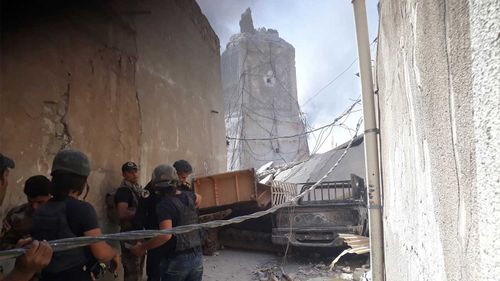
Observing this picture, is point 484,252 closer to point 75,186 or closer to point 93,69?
point 75,186

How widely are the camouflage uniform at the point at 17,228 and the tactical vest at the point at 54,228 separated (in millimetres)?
797

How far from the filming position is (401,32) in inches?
65.4

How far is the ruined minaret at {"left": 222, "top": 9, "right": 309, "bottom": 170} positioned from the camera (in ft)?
91.0

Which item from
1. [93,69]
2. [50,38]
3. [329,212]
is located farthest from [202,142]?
[50,38]

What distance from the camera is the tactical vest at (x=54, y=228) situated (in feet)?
6.00

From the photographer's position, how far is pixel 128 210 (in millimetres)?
3877

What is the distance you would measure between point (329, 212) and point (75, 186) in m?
5.19

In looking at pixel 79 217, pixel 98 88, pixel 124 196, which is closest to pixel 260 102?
pixel 98 88

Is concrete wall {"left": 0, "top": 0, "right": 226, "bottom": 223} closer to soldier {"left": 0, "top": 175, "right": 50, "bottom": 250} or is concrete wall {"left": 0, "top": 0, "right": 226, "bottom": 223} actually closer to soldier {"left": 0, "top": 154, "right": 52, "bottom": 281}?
soldier {"left": 0, "top": 175, "right": 50, "bottom": 250}

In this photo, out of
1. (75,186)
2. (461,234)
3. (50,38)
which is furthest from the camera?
(50,38)

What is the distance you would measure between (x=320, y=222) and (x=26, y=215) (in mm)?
4946

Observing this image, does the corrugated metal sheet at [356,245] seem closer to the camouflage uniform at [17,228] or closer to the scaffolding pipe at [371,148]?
the scaffolding pipe at [371,148]

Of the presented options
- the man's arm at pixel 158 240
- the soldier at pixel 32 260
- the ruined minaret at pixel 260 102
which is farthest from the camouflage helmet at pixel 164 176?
the ruined minaret at pixel 260 102

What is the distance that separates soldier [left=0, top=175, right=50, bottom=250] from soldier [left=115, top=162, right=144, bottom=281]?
1.30 m
